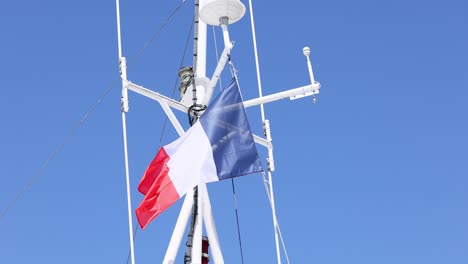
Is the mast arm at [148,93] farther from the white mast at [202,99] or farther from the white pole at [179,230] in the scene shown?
the white pole at [179,230]

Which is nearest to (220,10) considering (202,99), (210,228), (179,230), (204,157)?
(202,99)

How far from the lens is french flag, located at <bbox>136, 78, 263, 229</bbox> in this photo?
16.9 m

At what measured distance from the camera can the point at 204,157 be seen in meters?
17.1

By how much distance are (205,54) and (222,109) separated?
1.74 m

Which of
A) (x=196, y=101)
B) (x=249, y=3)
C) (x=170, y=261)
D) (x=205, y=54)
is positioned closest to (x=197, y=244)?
(x=170, y=261)

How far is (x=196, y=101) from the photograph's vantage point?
59.5 ft

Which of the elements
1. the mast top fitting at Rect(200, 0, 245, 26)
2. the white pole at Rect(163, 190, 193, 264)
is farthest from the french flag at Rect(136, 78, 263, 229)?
the mast top fitting at Rect(200, 0, 245, 26)

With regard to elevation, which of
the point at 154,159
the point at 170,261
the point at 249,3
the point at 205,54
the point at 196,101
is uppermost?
the point at 249,3

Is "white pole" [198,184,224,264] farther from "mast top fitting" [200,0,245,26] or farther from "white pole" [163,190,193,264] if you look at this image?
"mast top fitting" [200,0,245,26]

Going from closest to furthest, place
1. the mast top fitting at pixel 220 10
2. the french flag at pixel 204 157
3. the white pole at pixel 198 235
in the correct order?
the white pole at pixel 198 235
the french flag at pixel 204 157
the mast top fitting at pixel 220 10

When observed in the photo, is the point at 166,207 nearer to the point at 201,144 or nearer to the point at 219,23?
the point at 201,144

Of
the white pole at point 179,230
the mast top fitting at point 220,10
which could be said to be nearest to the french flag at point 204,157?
the white pole at point 179,230

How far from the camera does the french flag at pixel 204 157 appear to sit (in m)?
16.9

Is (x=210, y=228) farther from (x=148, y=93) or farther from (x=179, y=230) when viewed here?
(x=148, y=93)
